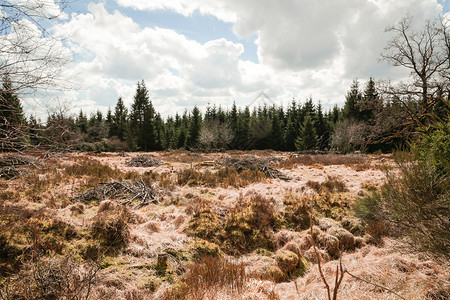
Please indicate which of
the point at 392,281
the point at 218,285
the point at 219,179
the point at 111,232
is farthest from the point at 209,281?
the point at 219,179

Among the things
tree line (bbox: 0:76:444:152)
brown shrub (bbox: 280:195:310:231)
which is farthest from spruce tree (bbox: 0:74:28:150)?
tree line (bbox: 0:76:444:152)

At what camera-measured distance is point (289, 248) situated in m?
4.95

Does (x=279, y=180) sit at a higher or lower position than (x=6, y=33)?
lower

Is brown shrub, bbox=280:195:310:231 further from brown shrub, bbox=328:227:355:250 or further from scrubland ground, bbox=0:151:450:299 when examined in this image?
brown shrub, bbox=328:227:355:250

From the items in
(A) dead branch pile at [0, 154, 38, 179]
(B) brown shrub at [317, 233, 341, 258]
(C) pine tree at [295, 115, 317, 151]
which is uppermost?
(C) pine tree at [295, 115, 317, 151]

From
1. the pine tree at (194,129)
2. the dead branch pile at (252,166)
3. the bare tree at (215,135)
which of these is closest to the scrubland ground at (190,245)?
the dead branch pile at (252,166)

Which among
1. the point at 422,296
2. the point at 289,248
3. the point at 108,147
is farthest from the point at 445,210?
the point at 108,147

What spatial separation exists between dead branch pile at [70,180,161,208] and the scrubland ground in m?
0.04

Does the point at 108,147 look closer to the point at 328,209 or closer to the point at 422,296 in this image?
the point at 328,209

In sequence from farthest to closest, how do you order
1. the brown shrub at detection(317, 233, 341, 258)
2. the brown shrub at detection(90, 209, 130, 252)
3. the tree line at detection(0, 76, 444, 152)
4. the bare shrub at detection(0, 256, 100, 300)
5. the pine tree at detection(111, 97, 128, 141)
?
the pine tree at detection(111, 97, 128, 141) → the tree line at detection(0, 76, 444, 152) → the brown shrub at detection(317, 233, 341, 258) → the brown shrub at detection(90, 209, 130, 252) → the bare shrub at detection(0, 256, 100, 300)

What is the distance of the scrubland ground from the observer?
2.95m

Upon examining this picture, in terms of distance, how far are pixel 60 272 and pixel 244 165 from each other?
1087 centimetres

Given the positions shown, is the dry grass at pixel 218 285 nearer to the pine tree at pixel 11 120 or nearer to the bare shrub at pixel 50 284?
the bare shrub at pixel 50 284

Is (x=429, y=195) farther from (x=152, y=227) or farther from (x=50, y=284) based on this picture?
(x=152, y=227)
